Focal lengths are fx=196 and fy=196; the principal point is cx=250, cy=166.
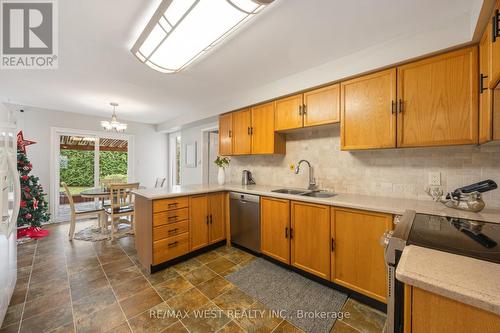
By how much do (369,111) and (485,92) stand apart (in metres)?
0.71

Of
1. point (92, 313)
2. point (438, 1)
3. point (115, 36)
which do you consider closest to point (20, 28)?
point (115, 36)

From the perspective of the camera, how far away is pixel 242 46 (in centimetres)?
184

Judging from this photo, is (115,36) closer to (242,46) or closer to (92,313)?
(242,46)

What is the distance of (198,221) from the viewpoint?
2568 mm

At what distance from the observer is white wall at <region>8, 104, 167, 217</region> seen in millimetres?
3828

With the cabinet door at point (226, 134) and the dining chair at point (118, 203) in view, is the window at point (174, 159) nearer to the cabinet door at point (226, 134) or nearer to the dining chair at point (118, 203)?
the dining chair at point (118, 203)

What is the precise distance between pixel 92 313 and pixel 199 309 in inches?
33.5

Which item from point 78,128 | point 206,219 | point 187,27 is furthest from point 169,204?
point 78,128

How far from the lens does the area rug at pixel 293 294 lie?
153cm

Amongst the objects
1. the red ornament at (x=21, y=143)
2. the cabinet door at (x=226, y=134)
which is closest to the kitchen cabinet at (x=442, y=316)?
the cabinet door at (x=226, y=134)

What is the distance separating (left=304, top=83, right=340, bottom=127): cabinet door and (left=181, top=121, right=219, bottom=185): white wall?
2.35 metres

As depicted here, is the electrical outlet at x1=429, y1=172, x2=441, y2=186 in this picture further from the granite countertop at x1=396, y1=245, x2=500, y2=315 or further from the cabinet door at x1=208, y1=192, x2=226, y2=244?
the cabinet door at x1=208, y1=192, x2=226, y2=244

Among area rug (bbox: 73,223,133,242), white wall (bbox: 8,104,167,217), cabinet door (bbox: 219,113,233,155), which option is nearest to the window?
white wall (bbox: 8,104,167,217)

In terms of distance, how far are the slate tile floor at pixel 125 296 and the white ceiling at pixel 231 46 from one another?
2.29m
